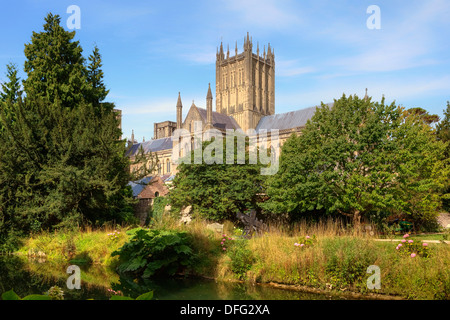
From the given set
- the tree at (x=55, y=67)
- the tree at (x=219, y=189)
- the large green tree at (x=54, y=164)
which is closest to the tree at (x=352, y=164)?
the tree at (x=219, y=189)

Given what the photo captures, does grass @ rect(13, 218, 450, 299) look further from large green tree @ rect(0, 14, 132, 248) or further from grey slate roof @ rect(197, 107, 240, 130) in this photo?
grey slate roof @ rect(197, 107, 240, 130)

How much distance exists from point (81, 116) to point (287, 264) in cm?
1479

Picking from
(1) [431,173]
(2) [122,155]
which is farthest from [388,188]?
(2) [122,155]

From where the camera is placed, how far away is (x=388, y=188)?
63.4ft

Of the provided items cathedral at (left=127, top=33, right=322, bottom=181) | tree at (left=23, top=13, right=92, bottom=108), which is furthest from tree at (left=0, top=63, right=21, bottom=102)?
cathedral at (left=127, top=33, right=322, bottom=181)

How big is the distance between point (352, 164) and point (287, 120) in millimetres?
47244

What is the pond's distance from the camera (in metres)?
11.0

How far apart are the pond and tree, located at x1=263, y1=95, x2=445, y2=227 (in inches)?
312

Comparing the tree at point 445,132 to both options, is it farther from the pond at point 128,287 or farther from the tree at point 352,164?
the pond at point 128,287

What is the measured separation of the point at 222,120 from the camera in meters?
70.1

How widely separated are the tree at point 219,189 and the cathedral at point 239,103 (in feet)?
122

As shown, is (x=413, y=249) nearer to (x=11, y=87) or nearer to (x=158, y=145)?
(x=11, y=87)

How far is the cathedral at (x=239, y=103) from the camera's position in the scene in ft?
218
